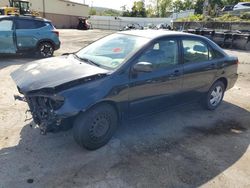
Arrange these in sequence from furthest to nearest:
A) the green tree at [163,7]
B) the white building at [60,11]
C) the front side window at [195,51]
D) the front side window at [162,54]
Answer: the green tree at [163,7]
the white building at [60,11]
the front side window at [195,51]
the front side window at [162,54]

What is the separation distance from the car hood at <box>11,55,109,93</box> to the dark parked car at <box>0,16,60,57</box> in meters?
6.40

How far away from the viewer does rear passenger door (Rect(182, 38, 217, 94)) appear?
16.0 ft

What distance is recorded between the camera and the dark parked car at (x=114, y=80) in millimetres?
3504

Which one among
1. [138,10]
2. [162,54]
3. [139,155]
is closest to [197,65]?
[162,54]

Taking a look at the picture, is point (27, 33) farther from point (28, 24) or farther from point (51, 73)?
point (51, 73)

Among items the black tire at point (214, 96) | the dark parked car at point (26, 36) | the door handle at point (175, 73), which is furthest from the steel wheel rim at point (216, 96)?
the dark parked car at point (26, 36)

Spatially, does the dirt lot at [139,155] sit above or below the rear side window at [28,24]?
below

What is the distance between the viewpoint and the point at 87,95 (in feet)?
11.5

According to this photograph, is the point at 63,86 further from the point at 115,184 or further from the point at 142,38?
the point at 142,38

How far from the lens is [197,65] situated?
507cm

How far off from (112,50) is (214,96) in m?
2.68

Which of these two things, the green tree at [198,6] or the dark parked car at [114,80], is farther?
the green tree at [198,6]

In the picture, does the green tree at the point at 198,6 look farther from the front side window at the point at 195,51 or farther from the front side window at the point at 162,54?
the front side window at the point at 162,54

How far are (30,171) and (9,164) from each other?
35 centimetres
